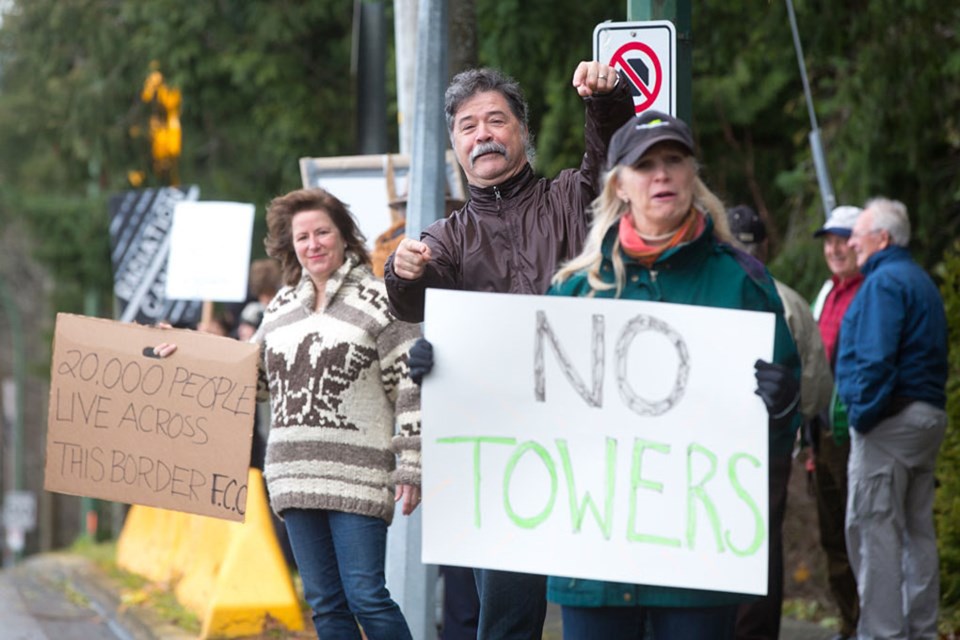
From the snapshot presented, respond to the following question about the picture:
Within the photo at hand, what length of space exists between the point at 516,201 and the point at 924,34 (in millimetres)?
5561

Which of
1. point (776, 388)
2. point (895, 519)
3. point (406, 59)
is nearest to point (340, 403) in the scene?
point (776, 388)

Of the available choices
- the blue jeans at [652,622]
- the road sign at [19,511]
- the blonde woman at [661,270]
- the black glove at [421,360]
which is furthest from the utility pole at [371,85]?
the road sign at [19,511]

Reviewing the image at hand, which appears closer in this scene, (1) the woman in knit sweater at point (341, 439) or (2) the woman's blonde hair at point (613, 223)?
(2) the woman's blonde hair at point (613, 223)

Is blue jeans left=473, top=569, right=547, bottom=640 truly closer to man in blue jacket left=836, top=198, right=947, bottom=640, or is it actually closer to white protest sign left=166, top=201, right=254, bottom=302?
man in blue jacket left=836, top=198, right=947, bottom=640

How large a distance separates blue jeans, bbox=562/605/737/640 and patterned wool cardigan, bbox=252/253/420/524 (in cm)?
174

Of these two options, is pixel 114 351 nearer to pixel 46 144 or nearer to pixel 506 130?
pixel 506 130

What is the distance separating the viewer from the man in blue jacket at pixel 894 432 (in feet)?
21.9

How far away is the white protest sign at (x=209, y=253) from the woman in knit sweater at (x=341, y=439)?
15.0 feet

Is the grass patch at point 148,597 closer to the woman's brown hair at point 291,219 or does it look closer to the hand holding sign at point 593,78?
the woman's brown hair at point 291,219

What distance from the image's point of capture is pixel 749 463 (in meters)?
3.65

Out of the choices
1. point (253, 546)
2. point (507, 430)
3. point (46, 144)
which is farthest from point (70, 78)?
point (507, 430)

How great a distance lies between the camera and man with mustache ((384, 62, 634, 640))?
4535 mm

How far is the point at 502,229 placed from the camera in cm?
461

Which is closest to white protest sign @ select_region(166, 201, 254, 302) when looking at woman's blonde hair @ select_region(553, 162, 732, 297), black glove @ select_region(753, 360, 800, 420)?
woman's blonde hair @ select_region(553, 162, 732, 297)
